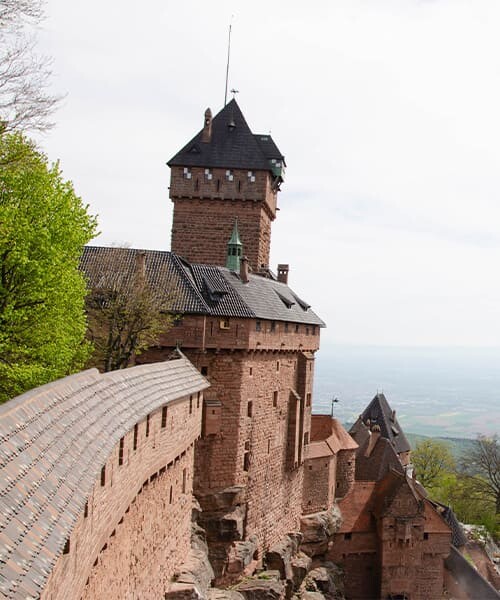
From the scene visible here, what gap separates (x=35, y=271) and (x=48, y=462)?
10.6m

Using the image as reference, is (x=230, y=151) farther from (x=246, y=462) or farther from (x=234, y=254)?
(x=246, y=462)

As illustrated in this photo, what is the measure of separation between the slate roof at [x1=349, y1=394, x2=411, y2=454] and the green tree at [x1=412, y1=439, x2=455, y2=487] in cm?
1342

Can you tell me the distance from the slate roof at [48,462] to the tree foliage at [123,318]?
1174 centimetres

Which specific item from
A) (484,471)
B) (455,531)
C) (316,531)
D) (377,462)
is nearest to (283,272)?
(316,531)

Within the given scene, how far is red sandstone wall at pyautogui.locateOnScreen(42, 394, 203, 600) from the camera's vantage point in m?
8.26

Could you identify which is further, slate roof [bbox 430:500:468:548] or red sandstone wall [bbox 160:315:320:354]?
slate roof [bbox 430:500:468:548]

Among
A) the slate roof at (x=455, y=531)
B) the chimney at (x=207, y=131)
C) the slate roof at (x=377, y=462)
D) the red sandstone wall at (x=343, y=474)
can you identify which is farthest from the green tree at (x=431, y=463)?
the chimney at (x=207, y=131)

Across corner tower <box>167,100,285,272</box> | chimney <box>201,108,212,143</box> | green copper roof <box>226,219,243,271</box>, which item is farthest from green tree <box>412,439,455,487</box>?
chimney <box>201,108,212,143</box>

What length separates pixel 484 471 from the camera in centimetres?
5816

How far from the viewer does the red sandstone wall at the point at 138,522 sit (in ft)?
27.1

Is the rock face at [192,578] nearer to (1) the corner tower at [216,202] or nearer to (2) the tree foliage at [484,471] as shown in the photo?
(1) the corner tower at [216,202]

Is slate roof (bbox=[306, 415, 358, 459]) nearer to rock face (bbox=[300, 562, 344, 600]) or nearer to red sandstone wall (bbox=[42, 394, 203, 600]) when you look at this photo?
rock face (bbox=[300, 562, 344, 600])

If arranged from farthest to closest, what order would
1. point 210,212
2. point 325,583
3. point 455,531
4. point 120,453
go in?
point 455,531 → point 210,212 → point 325,583 → point 120,453

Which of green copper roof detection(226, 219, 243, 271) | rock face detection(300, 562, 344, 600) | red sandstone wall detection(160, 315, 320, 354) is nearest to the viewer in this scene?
red sandstone wall detection(160, 315, 320, 354)
